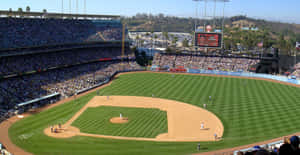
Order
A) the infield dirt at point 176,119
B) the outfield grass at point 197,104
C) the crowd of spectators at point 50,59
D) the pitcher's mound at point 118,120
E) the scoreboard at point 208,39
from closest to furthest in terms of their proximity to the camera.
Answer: the outfield grass at point 197,104 < the infield dirt at point 176,119 < the pitcher's mound at point 118,120 < the crowd of spectators at point 50,59 < the scoreboard at point 208,39

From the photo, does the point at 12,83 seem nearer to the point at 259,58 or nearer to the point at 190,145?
the point at 190,145

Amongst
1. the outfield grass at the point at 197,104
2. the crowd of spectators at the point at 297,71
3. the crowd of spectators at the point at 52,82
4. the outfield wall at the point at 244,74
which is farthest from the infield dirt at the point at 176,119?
the crowd of spectators at the point at 297,71

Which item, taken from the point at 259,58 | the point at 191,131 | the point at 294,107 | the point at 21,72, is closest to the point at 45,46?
the point at 21,72

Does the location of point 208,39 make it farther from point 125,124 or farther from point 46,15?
point 125,124

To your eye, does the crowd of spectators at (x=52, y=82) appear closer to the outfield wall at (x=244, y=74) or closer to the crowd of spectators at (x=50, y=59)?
the crowd of spectators at (x=50, y=59)

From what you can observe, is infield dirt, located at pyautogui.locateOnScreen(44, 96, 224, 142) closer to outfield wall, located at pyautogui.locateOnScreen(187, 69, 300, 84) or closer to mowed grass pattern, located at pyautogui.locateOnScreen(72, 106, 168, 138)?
mowed grass pattern, located at pyautogui.locateOnScreen(72, 106, 168, 138)
